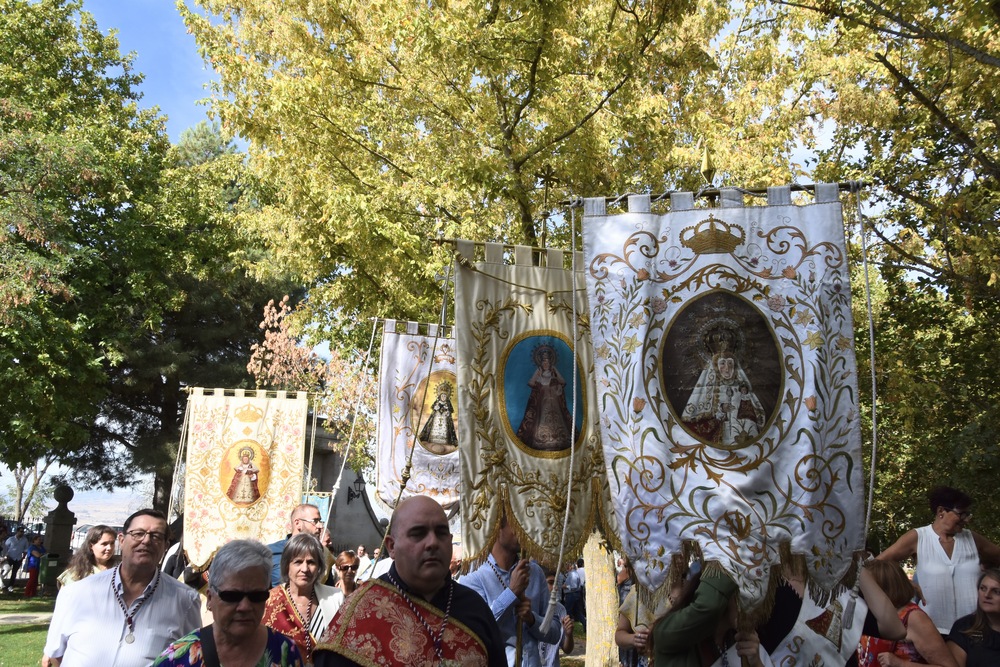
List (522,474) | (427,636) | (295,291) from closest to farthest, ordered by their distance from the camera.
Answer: (427,636) < (522,474) < (295,291)

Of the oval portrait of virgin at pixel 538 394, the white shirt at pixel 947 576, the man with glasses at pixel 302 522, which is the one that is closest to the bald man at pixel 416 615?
the oval portrait of virgin at pixel 538 394

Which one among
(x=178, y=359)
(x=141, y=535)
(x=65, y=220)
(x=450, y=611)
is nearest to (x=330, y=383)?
(x=65, y=220)

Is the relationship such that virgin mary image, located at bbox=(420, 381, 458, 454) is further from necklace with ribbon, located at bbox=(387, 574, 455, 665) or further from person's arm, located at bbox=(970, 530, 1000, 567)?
necklace with ribbon, located at bbox=(387, 574, 455, 665)

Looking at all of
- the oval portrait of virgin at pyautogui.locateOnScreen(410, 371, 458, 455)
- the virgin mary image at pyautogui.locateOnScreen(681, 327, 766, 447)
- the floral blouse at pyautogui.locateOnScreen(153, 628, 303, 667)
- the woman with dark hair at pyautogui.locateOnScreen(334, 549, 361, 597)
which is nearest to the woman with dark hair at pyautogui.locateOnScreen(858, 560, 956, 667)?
the virgin mary image at pyautogui.locateOnScreen(681, 327, 766, 447)

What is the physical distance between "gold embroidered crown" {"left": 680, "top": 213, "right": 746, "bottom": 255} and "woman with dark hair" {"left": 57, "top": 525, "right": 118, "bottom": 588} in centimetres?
455

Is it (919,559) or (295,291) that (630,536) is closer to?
(919,559)

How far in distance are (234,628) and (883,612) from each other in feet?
12.4

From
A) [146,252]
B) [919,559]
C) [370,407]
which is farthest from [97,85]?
[919,559]

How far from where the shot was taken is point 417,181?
11.8m

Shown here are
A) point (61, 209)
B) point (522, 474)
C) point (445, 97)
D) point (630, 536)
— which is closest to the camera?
point (630, 536)

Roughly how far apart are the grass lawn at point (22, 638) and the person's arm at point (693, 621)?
11085 millimetres

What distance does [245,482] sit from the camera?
11781mm

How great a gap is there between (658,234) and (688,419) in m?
1.10

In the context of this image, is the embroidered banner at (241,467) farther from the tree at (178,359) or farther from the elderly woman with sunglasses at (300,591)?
the tree at (178,359)
